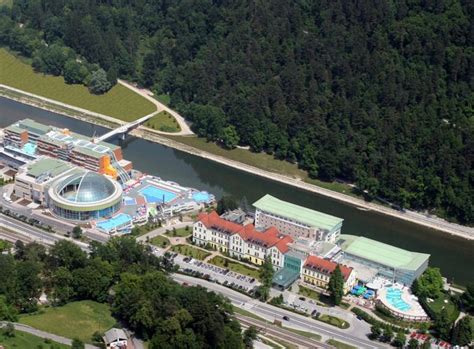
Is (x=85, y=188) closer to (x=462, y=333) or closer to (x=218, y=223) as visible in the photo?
(x=218, y=223)

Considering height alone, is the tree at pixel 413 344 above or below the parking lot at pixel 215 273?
above

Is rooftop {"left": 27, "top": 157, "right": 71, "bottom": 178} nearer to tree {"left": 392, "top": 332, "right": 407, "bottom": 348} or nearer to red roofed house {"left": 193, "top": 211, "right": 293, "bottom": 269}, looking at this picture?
red roofed house {"left": 193, "top": 211, "right": 293, "bottom": 269}

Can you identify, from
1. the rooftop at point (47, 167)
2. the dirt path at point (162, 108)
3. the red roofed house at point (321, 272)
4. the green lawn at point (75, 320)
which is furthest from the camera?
the dirt path at point (162, 108)

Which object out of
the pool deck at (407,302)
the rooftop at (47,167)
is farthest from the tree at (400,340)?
the rooftop at (47,167)

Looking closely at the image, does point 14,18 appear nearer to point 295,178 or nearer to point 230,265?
point 295,178

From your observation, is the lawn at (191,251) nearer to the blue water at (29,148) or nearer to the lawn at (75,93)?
the blue water at (29,148)

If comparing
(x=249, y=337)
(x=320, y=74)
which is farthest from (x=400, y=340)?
(x=320, y=74)
